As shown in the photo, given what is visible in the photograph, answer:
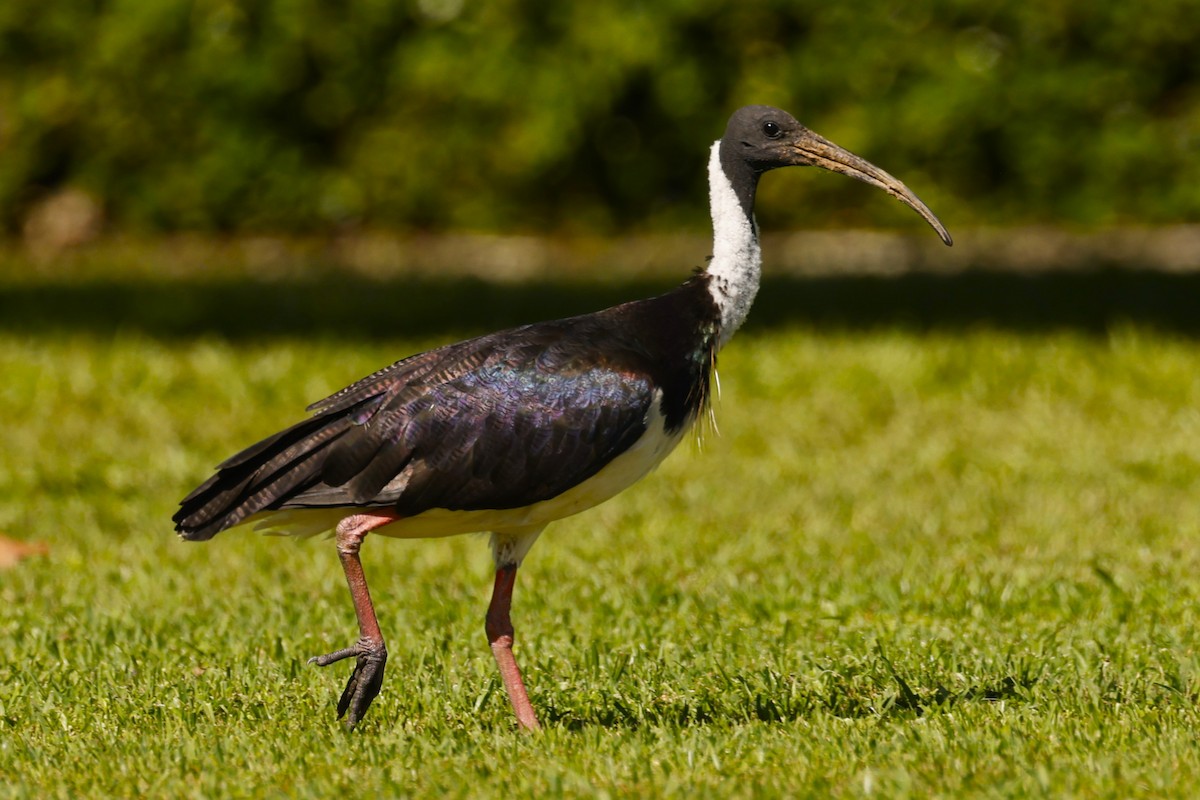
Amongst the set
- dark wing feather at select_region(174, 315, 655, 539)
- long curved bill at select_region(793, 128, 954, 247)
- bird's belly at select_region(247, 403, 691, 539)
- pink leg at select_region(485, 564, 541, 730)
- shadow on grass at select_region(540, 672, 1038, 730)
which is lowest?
shadow on grass at select_region(540, 672, 1038, 730)

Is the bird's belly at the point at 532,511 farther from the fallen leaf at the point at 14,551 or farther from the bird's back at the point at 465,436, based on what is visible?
the fallen leaf at the point at 14,551

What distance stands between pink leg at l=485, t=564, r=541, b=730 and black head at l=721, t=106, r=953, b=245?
1.37m

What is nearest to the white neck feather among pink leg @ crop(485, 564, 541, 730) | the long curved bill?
the long curved bill

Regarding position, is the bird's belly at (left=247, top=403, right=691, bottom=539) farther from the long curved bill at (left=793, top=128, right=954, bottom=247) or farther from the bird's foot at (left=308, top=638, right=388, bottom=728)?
the long curved bill at (left=793, top=128, right=954, bottom=247)

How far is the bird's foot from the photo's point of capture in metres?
5.00

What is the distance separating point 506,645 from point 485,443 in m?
0.63

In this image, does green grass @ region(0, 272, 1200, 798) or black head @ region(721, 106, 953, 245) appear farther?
black head @ region(721, 106, 953, 245)

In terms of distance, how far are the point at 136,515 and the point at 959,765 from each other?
507 centimetres

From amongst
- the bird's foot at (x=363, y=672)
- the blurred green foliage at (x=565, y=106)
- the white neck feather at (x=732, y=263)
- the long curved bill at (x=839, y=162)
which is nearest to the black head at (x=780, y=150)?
the long curved bill at (x=839, y=162)

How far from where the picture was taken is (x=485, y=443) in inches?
200

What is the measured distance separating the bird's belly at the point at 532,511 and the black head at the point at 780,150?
0.85 m

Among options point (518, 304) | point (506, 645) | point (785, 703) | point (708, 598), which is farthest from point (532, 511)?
point (518, 304)

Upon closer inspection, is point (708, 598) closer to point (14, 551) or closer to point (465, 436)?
point (465, 436)

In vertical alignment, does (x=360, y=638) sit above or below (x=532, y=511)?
below
